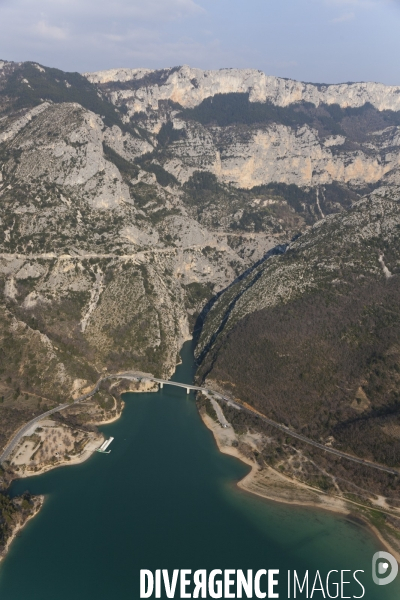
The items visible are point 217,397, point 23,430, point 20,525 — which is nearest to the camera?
point 20,525

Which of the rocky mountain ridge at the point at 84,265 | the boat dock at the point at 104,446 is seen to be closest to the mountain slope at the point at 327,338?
the rocky mountain ridge at the point at 84,265

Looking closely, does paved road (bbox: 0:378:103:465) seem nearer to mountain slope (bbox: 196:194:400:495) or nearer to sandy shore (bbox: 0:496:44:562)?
sandy shore (bbox: 0:496:44:562)

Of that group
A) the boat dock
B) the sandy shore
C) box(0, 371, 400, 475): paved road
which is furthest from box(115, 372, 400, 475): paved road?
the sandy shore

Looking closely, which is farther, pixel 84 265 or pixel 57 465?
pixel 84 265

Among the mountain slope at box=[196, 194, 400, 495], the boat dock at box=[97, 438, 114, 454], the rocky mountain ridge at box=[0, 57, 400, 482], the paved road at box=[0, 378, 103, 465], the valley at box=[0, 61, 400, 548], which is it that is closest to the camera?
the paved road at box=[0, 378, 103, 465]

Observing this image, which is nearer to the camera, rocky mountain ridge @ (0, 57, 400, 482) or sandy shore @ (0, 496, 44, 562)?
sandy shore @ (0, 496, 44, 562)

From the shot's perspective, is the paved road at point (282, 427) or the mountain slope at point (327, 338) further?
the mountain slope at point (327, 338)

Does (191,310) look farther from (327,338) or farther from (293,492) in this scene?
(293,492)

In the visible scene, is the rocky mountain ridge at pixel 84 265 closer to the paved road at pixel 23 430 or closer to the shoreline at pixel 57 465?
the paved road at pixel 23 430

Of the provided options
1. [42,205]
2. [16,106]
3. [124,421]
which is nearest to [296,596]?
[124,421]

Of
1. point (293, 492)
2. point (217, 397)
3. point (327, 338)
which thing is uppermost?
point (327, 338)

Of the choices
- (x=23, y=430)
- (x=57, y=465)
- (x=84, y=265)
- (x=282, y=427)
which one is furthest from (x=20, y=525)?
(x=84, y=265)
